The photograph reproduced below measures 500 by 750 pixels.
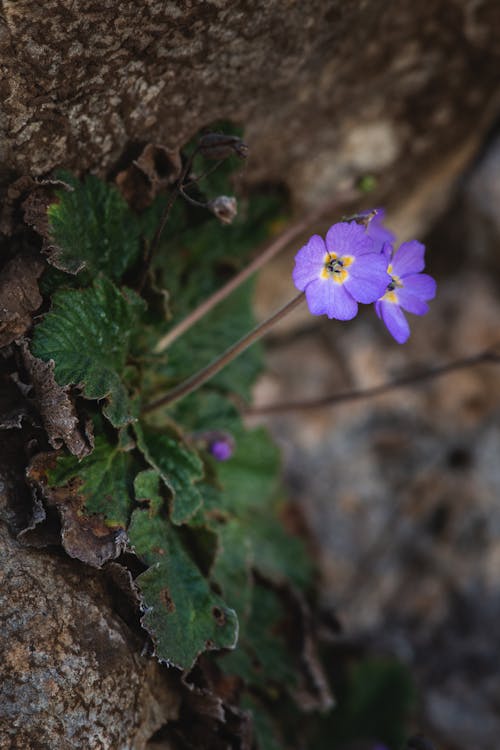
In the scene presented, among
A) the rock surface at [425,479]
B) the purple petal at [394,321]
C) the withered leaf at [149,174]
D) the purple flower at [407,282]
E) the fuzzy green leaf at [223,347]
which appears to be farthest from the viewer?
Answer: the rock surface at [425,479]

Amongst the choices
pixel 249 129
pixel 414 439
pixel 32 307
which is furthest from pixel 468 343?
pixel 32 307

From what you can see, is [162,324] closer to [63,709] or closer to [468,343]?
[63,709]

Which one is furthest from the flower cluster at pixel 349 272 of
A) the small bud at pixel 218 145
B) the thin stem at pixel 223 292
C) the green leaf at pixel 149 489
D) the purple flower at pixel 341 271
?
the green leaf at pixel 149 489

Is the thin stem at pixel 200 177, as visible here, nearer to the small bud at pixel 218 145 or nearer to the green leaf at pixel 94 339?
the small bud at pixel 218 145

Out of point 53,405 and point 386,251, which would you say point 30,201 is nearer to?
point 53,405

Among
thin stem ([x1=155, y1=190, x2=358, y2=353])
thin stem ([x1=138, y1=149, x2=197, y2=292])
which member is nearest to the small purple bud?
thin stem ([x1=155, y1=190, x2=358, y2=353])

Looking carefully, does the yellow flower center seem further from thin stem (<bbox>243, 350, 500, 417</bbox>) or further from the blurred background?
thin stem (<bbox>243, 350, 500, 417</bbox>)
